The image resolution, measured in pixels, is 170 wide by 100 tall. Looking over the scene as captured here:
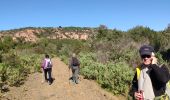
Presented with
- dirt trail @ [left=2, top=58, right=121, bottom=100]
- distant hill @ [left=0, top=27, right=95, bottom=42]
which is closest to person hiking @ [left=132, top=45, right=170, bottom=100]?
dirt trail @ [left=2, top=58, right=121, bottom=100]

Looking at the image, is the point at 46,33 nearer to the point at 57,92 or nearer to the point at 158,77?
the point at 57,92

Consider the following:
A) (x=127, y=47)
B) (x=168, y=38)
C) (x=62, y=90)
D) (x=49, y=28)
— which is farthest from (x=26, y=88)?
(x=49, y=28)

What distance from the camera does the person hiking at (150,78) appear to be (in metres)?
4.83

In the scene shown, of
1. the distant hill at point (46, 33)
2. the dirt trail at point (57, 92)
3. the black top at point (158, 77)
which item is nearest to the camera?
the black top at point (158, 77)

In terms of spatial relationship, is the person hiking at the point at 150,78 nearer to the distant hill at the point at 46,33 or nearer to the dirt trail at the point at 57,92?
the dirt trail at the point at 57,92

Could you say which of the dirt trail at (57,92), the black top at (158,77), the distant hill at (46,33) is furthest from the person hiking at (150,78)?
the distant hill at (46,33)

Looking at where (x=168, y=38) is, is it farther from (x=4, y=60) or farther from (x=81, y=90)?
(x=81, y=90)

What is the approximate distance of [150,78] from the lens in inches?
196

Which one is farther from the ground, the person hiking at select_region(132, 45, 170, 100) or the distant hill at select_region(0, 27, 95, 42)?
the person hiking at select_region(132, 45, 170, 100)

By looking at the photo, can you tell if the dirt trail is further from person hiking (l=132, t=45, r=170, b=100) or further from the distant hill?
the distant hill

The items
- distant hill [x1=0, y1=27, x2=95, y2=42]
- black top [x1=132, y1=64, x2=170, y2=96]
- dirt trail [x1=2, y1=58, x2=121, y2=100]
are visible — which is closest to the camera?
black top [x1=132, y1=64, x2=170, y2=96]

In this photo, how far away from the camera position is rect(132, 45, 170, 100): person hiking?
4.83m

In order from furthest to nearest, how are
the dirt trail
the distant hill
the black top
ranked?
the distant hill → the dirt trail → the black top

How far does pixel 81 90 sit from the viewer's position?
1925 cm
